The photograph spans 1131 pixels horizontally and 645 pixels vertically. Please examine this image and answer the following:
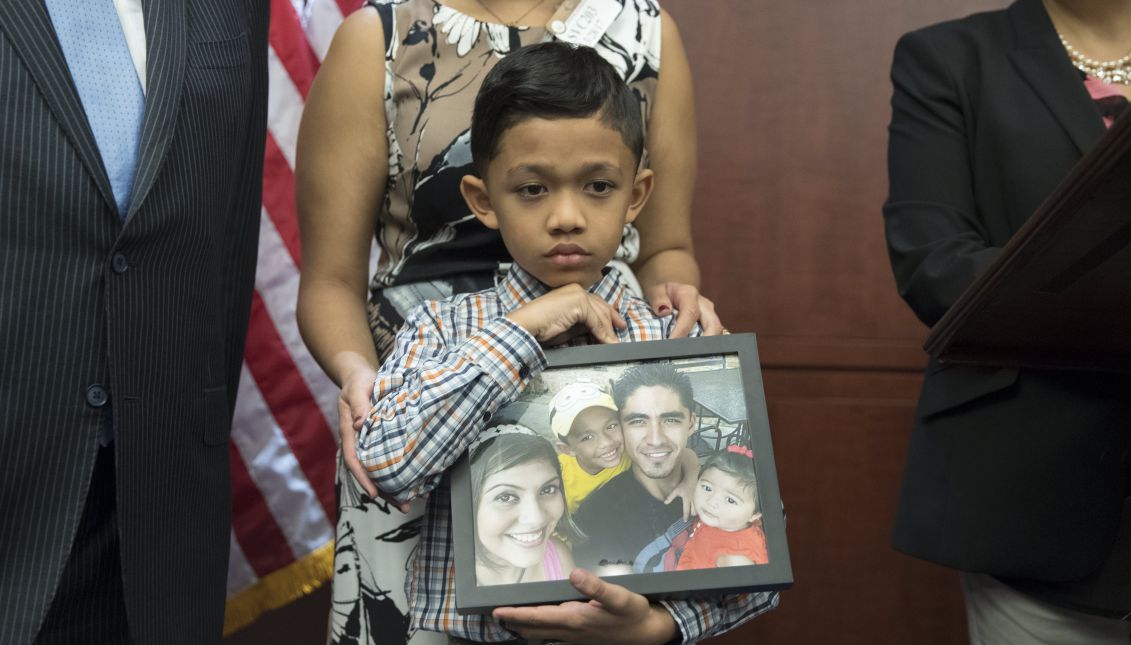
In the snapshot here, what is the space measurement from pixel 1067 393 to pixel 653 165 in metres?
0.69

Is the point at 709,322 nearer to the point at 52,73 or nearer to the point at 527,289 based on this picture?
the point at 527,289

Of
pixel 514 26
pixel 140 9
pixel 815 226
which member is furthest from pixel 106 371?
pixel 815 226

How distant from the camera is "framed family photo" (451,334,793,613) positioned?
1357 mm

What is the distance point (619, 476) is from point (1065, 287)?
54 cm

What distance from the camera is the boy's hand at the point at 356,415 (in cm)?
144

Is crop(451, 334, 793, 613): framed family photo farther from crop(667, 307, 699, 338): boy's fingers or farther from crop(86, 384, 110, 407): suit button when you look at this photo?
crop(86, 384, 110, 407): suit button

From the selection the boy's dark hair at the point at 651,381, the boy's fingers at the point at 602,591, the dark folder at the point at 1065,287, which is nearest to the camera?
the dark folder at the point at 1065,287

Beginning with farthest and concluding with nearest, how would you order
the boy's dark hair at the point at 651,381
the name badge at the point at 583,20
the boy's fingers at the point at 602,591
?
the name badge at the point at 583,20 < the boy's dark hair at the point at 651,381 < the boy's fingers at the point at 602,591

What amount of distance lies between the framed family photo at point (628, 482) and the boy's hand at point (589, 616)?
1 centimetres

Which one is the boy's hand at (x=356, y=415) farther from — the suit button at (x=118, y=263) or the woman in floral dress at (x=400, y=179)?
the suit button at (x=118, y=263)

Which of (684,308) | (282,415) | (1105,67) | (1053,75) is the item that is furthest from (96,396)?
(1105,67)

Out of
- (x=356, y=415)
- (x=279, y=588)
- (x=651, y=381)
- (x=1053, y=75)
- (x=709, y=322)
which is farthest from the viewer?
(x=279, y=588)

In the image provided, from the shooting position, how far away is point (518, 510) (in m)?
1.38

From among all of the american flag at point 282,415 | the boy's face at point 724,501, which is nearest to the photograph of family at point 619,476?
the boy's face at point 724,501
